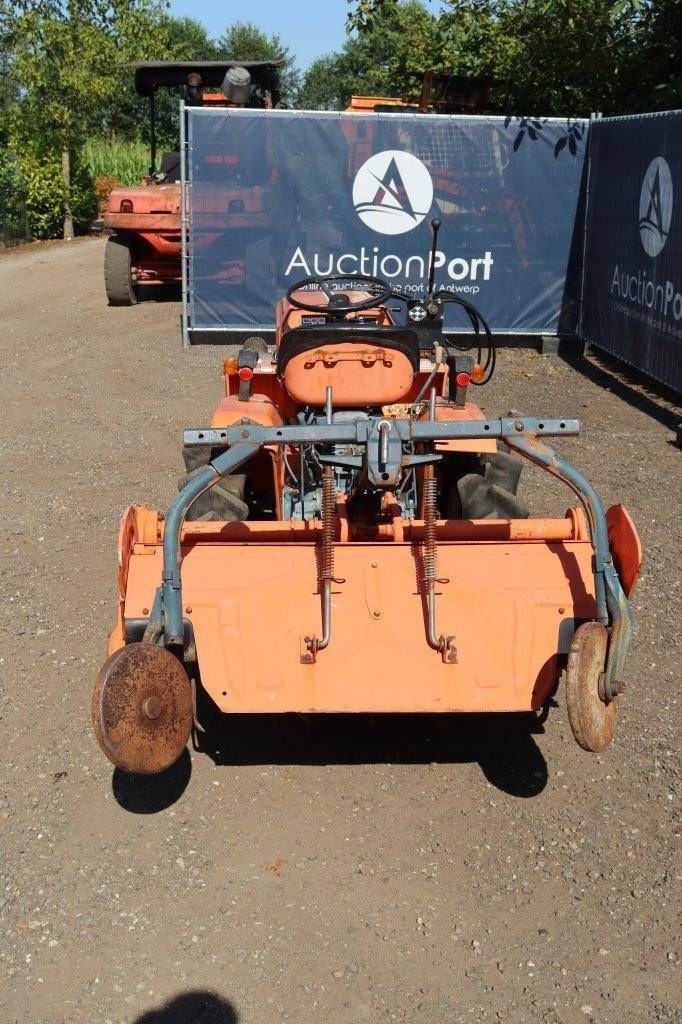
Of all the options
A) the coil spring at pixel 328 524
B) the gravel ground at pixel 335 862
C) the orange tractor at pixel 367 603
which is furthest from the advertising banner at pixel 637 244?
the coil spring at pixel 328 524

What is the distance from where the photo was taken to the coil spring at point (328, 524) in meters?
3.80

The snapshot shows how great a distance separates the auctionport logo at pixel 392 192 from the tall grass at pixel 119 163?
61.4ft

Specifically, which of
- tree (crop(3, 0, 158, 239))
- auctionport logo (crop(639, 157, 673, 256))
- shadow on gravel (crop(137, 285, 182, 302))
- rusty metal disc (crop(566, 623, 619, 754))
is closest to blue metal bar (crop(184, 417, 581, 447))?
rusty metal disc (crop(566, 623, 619, 754))

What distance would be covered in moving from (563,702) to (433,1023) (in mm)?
1954

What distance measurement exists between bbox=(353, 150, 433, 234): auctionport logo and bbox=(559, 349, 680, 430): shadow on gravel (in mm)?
2245

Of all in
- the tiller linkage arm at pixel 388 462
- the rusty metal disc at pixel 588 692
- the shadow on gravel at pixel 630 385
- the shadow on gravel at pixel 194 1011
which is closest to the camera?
the shadow on gravel at pixel 194 1011

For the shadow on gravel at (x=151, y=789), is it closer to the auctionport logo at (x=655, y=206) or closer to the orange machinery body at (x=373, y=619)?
the orange machinery body at (x=373, y=619)

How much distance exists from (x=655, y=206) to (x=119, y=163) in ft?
74.5

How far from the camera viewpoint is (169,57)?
28312 mm

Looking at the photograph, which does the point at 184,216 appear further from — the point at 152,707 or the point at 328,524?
the point at 152,707

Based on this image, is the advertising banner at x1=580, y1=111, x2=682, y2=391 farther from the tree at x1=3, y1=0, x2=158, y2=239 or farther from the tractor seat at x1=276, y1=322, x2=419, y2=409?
the tree at x1=3, y1=0, x2=158, y2=239

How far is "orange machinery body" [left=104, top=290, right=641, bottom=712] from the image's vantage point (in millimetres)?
3852

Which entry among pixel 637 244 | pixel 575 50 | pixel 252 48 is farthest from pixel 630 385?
pixel 252 48

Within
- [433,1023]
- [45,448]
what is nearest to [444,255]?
[45,448]
